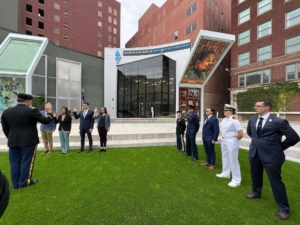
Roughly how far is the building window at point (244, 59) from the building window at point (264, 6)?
5440 mm

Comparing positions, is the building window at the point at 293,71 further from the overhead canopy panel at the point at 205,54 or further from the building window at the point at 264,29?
the overhead canopy panel at the point at 205,54

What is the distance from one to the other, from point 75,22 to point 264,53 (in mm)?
40814


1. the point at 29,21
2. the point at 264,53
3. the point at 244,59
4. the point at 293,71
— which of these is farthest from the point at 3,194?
the point at 29,21

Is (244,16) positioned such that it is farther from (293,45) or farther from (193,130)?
(193,130)

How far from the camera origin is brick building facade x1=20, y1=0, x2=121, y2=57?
33.7 m

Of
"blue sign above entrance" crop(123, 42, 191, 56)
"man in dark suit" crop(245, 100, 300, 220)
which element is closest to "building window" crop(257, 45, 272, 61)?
"blue sign above entrance" crop(123, 42, 191, 56)

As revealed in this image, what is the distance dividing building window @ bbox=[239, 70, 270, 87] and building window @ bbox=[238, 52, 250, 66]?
6.25 feet

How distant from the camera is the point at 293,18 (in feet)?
60.8

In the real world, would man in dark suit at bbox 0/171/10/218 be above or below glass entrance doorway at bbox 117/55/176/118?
below

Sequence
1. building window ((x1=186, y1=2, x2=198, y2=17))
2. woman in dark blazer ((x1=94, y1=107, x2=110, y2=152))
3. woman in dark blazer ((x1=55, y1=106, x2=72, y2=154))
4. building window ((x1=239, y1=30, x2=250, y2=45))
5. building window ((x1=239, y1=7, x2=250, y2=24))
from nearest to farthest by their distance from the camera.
Result: 1. woman in dark blazer ((x1=55, y1=106, x2=72, y2=154))
2. woman in dark blazer ((x1=94, y1=107, x2=110, y2=152))
3. building window ((x1=239, y1=7, x2=250, y2=24))
4. building window ((x1=239, y1=30, x2=250, y2=45))
5. building window ((x1=186, y1=2, x2=198, y2=17))

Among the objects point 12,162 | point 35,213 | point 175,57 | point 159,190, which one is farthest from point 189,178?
point 175,57

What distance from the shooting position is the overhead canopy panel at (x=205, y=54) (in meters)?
8.77

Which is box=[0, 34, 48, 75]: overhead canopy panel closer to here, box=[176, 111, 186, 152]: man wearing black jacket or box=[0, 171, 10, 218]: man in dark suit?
box=[176, 111, 186, 152]: man wearing black jacket

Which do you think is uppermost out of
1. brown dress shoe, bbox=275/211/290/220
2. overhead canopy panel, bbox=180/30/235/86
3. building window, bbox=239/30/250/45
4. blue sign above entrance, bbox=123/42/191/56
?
building window, bbox=239/30/250/45
